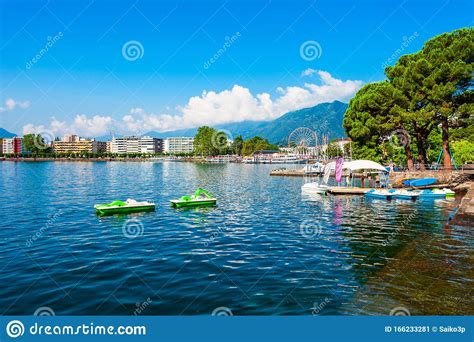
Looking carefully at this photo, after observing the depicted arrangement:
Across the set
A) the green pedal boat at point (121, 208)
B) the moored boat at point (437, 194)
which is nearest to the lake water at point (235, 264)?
the green pedal boat at point (121, 208)

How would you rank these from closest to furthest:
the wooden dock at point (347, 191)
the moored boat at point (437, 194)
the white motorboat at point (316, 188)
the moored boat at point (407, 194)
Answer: the moored boat at point (407, 194)
the moored boat at point (437, 194)
the wooden dock at point (347, 191)
the white motorboat at point (316, 188)

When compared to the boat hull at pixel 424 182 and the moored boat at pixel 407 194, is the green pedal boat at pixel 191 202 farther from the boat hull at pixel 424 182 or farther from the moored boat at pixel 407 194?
the boat hull at pixel 424 182

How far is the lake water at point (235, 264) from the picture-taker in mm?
12328

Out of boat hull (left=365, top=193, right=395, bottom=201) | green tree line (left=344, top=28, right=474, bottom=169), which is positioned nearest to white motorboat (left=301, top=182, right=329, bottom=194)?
boat hull (left=365, top=193, right=395, bottom=201)

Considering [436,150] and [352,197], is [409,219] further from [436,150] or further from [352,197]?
[436,150]

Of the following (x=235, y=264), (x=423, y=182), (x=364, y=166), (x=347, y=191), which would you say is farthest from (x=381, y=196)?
(x=235, y=264)

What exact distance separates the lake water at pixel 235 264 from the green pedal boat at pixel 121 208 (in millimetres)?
924

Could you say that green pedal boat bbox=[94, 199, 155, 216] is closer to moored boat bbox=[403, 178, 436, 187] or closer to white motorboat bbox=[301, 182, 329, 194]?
white motorboat bbox=[301, 182, 329, 194]

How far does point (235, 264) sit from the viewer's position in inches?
672

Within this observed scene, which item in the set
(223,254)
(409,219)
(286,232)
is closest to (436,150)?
(409,219)

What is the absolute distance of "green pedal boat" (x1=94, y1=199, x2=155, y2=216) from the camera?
30.3 metres

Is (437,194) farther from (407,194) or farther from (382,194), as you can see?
(382,194)

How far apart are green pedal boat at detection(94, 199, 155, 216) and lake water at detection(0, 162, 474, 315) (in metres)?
0.92
